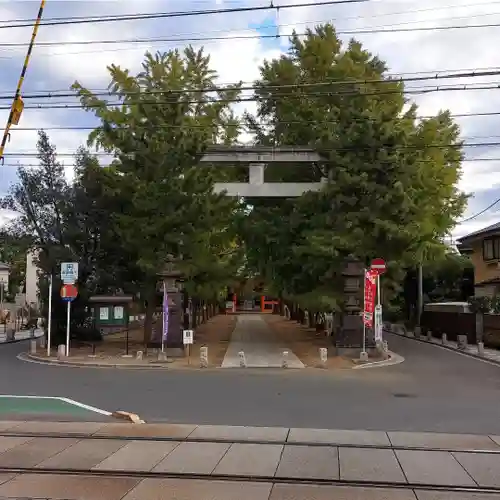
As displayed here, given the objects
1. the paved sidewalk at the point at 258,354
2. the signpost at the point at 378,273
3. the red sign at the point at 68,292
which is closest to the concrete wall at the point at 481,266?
the paved sidewalk at the point at 258,354

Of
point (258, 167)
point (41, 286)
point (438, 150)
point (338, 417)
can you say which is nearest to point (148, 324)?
point (41, 286)

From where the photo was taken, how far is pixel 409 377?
686 inches

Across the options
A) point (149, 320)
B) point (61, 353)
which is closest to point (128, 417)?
point (61, 353)

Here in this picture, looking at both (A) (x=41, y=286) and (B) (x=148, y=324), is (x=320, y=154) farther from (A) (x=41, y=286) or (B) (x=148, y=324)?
(A) (x=41, y=286)

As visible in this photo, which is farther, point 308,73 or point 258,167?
point 308,73

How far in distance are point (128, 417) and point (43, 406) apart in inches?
102

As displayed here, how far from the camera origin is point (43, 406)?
473 inches

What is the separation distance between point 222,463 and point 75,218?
21712 mm

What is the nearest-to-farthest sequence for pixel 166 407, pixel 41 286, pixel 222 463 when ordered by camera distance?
pixel 222 463 < pixel 166 407 < pixel 41 286

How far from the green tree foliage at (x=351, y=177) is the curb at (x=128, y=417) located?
13.0m

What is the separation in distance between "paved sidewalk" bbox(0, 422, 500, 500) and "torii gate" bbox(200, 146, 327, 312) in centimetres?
1746

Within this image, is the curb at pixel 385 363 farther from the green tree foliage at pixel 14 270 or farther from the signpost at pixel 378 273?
the green tree foliage at pixel 14 270

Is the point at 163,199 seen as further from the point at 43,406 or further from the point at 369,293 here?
the point at 43,406

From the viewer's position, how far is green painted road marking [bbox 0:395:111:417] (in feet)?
37.2
